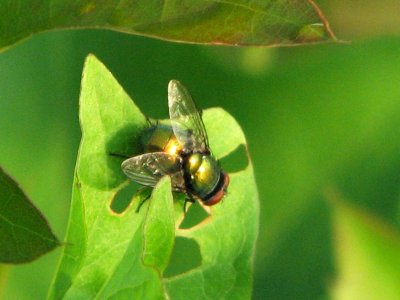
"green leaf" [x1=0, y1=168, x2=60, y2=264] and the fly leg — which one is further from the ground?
the fly leg

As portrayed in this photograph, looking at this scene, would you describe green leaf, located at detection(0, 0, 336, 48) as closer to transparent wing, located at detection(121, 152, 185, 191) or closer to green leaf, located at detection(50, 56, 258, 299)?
green leaf, located at detection(50, 56, 258, 299)

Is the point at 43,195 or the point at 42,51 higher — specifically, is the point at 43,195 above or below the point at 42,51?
below

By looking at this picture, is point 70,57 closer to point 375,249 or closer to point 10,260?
point 375,249

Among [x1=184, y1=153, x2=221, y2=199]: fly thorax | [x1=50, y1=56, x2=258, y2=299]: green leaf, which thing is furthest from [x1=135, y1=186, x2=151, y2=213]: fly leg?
[x1=184, y1=153, x2=221, y2=199]: fly thorax

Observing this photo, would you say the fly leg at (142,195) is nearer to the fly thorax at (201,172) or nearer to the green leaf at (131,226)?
the green leaf at (131,226)

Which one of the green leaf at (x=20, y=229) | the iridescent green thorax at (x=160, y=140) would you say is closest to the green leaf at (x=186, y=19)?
the green leaf at (x=20, y=229)

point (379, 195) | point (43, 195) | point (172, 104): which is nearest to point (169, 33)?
point (172, 104)
